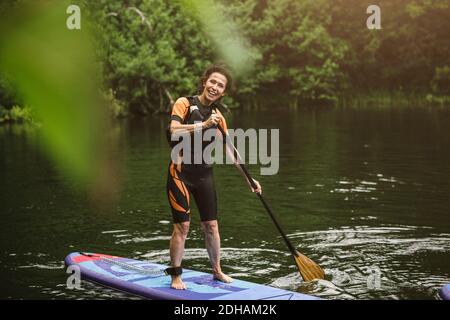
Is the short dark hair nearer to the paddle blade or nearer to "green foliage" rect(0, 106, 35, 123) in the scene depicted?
the paddle blade

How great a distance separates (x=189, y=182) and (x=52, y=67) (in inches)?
178

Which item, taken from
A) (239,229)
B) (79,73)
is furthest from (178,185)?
(79,73)

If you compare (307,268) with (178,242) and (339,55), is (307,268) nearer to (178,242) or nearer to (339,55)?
(178,242)

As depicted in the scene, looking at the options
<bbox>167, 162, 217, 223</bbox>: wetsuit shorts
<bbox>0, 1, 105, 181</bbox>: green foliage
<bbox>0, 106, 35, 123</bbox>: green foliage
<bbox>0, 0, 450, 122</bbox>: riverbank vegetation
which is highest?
<bbox>0, 0, 450, 122</bbox>: riverbank vegetation

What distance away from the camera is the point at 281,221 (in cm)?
946

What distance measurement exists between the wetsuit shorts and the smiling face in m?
0.54

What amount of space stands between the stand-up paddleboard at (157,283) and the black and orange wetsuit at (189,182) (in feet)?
1.86

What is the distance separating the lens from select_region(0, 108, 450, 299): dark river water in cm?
645

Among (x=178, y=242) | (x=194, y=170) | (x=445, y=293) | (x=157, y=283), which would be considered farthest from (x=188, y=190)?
(x=445, y=293)

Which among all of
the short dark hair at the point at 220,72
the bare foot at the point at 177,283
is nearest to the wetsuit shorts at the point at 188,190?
the bare foot at the point at 177,283

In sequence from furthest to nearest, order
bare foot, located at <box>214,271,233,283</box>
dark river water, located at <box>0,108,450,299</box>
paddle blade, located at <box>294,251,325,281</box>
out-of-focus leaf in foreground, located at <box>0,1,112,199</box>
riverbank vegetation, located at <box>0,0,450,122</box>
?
riverbank vegetation, located at <box>0,0,450,122</box>
dark river water, located at <box>0,108,450,299</box>
paddle blade, located at <box>294,251,325,281</box>
bare foot, located at <box>214,271,233,283</box>
out-of-focus leaf in foreground, located at <box>0,1,112,199</box>

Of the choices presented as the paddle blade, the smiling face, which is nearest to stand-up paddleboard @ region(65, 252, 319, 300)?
the paddle blade

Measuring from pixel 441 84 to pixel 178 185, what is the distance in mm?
37187
